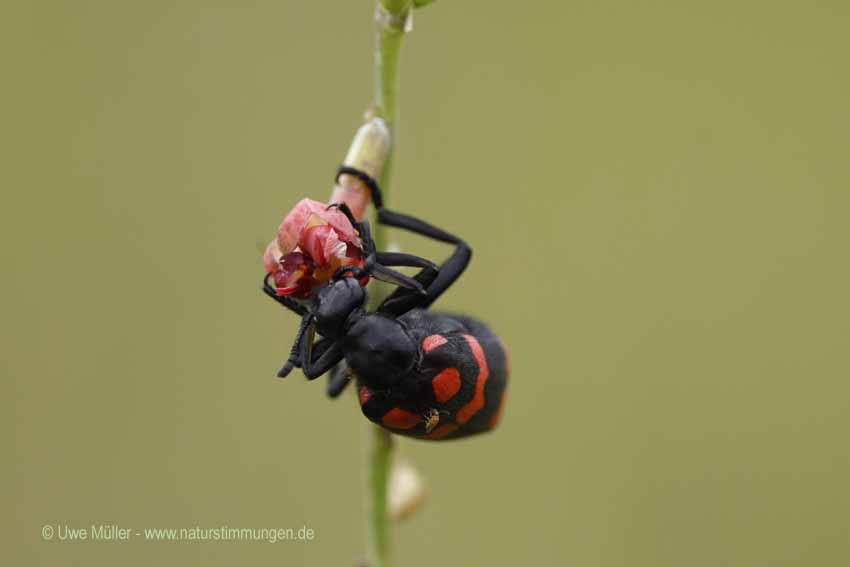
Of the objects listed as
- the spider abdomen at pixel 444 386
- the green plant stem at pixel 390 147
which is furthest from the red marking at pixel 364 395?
the green plant stem at pixel 390 147

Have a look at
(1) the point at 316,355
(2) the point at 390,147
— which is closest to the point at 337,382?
(1) the point at 316,355

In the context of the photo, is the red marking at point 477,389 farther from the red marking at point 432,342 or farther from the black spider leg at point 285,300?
the black spider leg at point 285,300

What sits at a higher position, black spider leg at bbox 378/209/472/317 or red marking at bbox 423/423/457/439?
black spider leg at bbox 378/209/472/317

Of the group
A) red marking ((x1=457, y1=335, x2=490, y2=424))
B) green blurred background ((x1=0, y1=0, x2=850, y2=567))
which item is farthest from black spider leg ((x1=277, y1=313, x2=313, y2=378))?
green blurred background ((x1=0, y1=0, x2=850, y2=567))

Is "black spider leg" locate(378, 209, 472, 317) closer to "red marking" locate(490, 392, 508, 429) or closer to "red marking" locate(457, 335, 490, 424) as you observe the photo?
"red marking" locate(457, 335, 490, 424)

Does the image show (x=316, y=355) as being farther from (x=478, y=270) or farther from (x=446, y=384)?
(x=478, y=270)

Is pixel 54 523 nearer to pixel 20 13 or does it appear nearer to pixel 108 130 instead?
pixel 108 130
